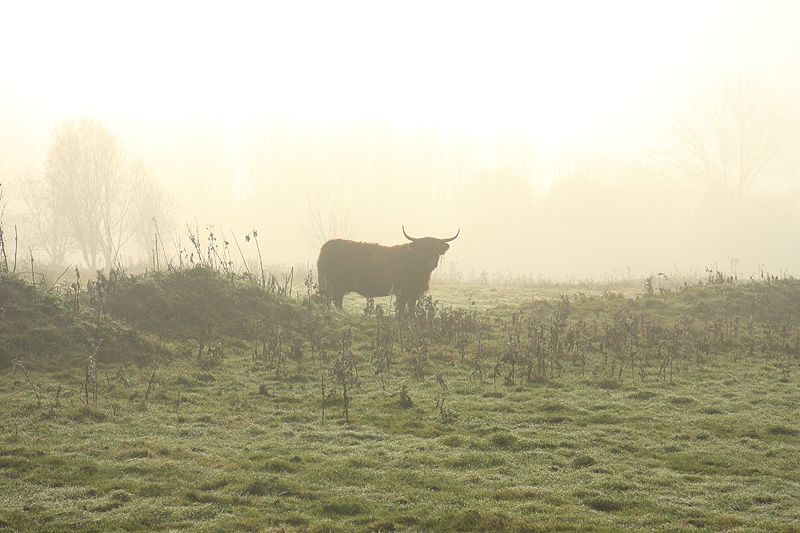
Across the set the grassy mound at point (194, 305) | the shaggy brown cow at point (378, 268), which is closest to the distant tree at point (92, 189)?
the shaggy brown cow at point (378, 268)

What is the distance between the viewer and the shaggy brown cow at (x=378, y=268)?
72.6 feet

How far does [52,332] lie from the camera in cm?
1433

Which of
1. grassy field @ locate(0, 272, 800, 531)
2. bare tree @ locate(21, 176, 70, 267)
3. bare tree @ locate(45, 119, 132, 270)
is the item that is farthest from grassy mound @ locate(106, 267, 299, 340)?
bare tree @ locate(21, 176, 70, 267)

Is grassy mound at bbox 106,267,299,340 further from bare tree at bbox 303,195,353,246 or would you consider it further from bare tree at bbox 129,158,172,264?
bare tree at bbox 303,195,353,246

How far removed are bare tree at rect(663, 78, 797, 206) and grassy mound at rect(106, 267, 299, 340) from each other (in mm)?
61501

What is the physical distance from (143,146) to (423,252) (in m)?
77.5

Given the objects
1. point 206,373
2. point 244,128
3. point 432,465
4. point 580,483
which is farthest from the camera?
point 244,128

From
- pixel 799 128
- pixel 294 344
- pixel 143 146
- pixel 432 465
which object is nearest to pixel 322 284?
pixel 294 344

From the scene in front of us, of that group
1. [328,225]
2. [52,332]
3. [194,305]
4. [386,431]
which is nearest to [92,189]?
[328,225]

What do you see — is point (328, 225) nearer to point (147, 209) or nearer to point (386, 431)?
point (147, 209)

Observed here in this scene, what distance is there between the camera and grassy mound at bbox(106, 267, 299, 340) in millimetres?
17234

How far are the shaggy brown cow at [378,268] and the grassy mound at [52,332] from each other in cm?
783

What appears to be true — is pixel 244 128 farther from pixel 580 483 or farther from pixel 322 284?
pixel 580 483

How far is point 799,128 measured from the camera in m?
73.1
